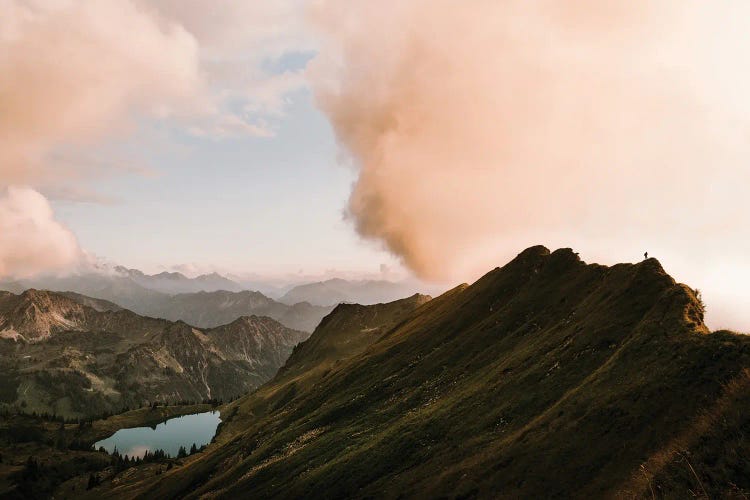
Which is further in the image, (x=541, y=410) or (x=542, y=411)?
(x=541, y=410)

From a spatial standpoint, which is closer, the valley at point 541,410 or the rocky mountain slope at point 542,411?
the rocky mountain slope at point 542,411

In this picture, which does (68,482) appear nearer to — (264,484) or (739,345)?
(264,484)

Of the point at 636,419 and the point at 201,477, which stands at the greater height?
the point at 201,477

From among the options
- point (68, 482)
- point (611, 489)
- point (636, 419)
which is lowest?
point (611, 489)

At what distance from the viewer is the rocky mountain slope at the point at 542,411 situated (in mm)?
34250

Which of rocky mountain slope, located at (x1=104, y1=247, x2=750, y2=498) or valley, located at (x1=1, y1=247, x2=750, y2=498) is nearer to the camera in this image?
rocky mountain slope, located at (x1=104, y1=247, x2=750, y2=498)

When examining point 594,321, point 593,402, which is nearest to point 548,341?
point 594,321

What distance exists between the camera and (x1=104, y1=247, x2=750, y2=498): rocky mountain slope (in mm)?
34250

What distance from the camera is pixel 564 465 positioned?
3956 centimetres

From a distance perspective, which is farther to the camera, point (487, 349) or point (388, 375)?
point (388, 375)

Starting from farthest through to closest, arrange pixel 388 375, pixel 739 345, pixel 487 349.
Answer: pixel 388 375 → pixel 487 349 → pixel 739 345

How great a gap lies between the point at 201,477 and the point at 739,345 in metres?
120

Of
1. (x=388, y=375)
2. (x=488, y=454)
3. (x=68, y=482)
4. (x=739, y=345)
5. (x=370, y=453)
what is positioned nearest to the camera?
(x=739, y=345)

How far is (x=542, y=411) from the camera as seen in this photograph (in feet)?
173
